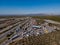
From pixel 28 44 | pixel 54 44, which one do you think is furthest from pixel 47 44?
pixel 28 44

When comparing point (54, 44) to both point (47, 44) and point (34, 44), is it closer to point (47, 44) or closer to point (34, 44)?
point (47, 44)

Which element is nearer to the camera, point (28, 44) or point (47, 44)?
point (47, 44)

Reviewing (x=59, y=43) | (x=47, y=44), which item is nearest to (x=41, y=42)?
(x=47, y=44)

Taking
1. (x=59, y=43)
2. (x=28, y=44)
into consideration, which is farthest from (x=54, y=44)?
(x=28, y=44)

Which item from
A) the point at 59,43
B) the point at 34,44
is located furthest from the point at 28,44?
the point at 59,43

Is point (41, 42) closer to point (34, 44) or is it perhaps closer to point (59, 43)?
point (34, 44)

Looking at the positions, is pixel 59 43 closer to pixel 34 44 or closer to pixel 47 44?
pixel 47 44

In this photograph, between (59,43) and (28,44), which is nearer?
(59,43)
